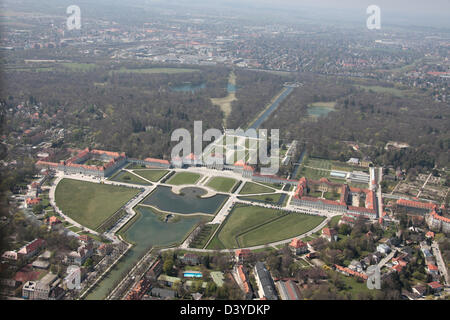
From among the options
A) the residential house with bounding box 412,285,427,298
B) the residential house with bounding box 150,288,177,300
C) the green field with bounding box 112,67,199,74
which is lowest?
the residential house with bounding box 412,285,427,298

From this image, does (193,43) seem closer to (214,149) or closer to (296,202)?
(214,149)

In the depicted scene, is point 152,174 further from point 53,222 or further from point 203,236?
point 203,236

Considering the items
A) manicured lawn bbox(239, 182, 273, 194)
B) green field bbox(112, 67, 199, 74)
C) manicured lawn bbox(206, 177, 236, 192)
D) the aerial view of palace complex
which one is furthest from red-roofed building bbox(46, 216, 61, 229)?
green field bbox(112, 67, 199, 74)

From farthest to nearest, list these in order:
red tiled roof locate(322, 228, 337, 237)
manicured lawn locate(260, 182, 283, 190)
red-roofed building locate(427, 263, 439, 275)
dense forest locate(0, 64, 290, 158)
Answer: dense forest locate(0, 64, 290, 158)
manicured lawn locate(260, 182, 283, 190)
red tiled roof locate(322, 228, 337, 237)
red-roofed building locate(427, 263, 439, 275)

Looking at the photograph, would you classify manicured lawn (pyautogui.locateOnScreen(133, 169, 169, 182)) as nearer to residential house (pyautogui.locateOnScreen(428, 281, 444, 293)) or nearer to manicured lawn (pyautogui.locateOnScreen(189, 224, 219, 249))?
manicured lawn (pyautogui.locateOnScreen(189, 224, 219, 249))

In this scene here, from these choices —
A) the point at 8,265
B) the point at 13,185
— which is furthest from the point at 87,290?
the point at 13,185

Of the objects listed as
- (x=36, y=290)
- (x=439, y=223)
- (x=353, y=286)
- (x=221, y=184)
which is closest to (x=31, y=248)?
(x=36, y=290)
